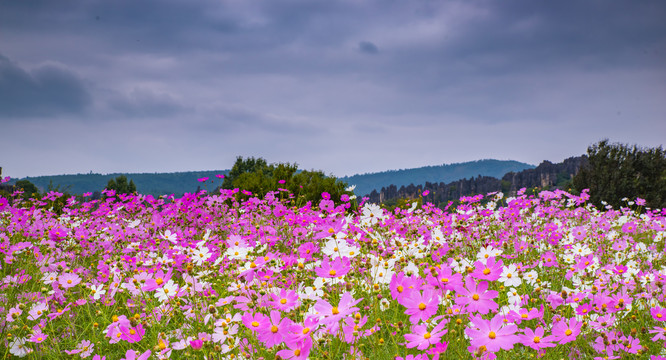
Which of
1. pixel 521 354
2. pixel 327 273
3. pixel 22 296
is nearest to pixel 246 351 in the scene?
pixel 327 273

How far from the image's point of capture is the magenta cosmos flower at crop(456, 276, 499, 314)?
5.30 feet

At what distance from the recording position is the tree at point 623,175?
22.2 m

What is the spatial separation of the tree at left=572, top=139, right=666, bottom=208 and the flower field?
1995 centimetres

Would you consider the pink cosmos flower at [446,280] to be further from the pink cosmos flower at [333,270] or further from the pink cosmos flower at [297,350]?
the pink cosmos flower at [297,350]

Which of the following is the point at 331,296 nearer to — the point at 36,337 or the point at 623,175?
the point at 36,337

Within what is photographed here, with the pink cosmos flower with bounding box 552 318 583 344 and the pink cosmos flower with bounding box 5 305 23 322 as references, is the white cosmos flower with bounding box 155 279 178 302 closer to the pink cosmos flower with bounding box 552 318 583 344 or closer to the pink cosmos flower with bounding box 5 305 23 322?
the pink cosmos flower with bounding box 5 305 23 322

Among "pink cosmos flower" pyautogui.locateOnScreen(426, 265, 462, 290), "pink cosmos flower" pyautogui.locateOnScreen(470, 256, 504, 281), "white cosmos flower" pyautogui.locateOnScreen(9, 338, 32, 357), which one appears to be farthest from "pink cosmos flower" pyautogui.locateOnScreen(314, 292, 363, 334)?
Answer: "white cosmos flower" pyautogui.locateOnScreen(9, 338, 32, 357)

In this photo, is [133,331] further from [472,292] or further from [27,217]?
[27,217]

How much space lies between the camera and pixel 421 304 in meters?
1.64

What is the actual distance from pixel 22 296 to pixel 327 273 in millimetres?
3083

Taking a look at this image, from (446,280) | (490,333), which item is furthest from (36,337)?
(490,333)

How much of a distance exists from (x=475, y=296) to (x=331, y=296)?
936 mm

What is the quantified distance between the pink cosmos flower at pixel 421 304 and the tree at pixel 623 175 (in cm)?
2409

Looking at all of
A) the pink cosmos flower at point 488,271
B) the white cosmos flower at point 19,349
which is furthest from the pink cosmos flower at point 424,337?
the white cosmos flower at point 19,349
